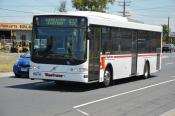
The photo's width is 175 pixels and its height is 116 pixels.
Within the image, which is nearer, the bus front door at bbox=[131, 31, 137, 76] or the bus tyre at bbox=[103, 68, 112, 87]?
the bus tyre at bbox=[103, 68, 112, 87]

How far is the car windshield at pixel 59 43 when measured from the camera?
56.5 ft

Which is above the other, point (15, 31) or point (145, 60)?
point (15, 31)

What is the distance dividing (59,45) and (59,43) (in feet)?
0.24

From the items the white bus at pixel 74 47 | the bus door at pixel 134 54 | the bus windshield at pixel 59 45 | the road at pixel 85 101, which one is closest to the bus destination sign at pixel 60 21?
the white bus at pixel 74 47

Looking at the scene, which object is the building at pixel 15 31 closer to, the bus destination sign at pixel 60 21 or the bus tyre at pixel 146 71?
the bus tyre at pixel 146 71

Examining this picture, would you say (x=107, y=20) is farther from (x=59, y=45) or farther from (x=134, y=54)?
(x=134, y=54)

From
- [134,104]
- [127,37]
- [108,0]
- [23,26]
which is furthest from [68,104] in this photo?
[23,26]

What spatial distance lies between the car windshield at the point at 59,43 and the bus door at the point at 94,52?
1.51ft

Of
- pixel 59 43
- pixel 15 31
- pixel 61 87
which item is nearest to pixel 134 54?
pixel 61 87

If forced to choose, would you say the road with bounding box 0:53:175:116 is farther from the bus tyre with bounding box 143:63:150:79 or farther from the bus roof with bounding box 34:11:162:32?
the bus tyre with bounding box 143:63:150:79

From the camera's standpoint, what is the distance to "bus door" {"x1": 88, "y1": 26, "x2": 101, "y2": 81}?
17.6 m

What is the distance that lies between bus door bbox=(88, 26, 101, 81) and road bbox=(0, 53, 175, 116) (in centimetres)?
63

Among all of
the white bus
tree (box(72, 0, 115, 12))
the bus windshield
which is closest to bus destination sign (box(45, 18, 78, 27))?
the white bus

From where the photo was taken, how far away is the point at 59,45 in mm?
17438
